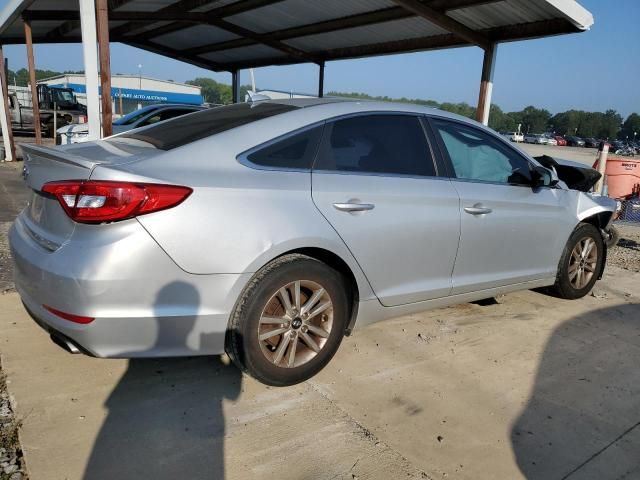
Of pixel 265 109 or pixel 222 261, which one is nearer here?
pixel 222 261

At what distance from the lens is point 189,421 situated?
8.46ft

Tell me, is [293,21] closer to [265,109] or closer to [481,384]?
[265,109]

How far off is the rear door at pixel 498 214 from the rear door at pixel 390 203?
0.18m

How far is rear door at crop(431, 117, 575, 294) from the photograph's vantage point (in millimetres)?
3568

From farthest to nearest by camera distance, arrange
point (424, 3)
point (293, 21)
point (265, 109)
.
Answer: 1. point (293, 21)
2. point (424, 3)
3. point (265, 109)

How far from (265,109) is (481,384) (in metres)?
2.17

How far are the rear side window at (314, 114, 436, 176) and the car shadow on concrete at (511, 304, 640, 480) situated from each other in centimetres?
158

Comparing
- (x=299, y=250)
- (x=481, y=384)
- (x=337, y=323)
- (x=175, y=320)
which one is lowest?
(x=481, y=384)

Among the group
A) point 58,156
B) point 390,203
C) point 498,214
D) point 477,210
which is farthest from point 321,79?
point 58,156

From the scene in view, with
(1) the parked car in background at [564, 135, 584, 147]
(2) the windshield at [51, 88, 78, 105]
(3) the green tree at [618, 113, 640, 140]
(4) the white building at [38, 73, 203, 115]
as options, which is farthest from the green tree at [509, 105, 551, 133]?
(2) the windshield at [51, 88, 78, 105]

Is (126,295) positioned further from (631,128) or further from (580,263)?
(631,128)

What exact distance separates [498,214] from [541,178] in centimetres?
65

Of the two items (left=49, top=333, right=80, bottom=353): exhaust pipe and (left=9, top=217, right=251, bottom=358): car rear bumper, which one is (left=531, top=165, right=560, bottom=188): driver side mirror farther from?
(left=49, top=333, right=80, bottom=353): exhaust pipe

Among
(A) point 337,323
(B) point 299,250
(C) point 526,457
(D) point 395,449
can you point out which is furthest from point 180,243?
(C) point 526,457
